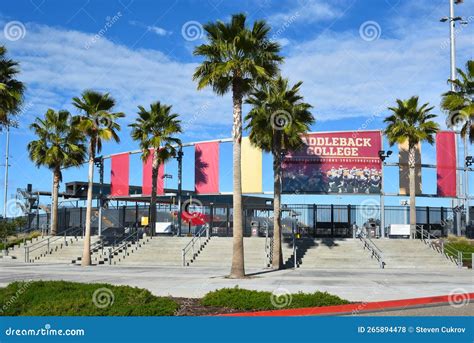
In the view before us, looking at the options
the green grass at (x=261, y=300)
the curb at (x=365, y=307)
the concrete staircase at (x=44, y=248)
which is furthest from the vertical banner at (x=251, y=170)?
the green grass at (x=261, y=300)

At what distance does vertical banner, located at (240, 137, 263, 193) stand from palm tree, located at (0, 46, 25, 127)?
18.7 metres

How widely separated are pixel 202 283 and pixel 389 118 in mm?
22376

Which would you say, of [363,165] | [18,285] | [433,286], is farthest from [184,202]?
[18,285]

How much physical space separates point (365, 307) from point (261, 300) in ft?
8.21

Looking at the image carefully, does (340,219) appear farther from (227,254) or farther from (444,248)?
(227,254)

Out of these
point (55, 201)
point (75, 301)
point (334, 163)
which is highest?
point (334, 163)

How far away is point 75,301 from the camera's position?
11.6 metres

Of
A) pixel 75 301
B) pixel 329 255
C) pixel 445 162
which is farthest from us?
pixel 445 162

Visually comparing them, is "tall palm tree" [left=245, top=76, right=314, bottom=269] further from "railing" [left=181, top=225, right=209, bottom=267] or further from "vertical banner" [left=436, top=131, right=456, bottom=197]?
"vertical banner" [left=436, top=131, right=456, bottom=197]

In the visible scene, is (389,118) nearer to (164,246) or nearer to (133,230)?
(164,246)

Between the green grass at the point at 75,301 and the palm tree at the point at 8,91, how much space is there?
13.9m

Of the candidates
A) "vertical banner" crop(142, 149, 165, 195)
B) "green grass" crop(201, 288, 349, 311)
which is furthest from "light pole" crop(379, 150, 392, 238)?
"green grass" crop(201, 288, 349, 311)

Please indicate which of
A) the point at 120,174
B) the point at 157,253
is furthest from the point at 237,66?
the point at 120,174

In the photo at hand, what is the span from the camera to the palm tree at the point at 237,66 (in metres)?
22.7
